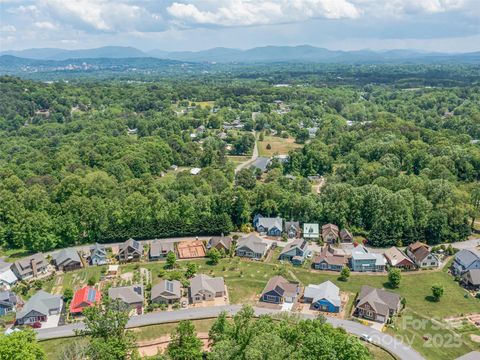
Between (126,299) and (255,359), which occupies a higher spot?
(255,359)

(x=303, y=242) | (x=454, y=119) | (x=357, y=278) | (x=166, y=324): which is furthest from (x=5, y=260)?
(x=454, y=119)

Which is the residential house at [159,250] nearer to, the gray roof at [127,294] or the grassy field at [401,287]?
the grassy field at [401,287]

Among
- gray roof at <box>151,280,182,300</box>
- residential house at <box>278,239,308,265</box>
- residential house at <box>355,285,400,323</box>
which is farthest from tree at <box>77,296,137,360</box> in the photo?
residential house at <box>278,239,308,265</box>

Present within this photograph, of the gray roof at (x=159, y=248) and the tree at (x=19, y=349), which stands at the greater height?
the tree at (x=19, y=349)

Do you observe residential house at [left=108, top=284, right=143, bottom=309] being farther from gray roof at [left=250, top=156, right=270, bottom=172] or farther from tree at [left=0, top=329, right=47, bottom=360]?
gray roof at [left=250, top=156, right=270, bottom=172]

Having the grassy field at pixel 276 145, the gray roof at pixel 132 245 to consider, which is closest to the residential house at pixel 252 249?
the gray roof at pixel 132 245

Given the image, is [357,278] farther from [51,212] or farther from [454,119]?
[454,119]
